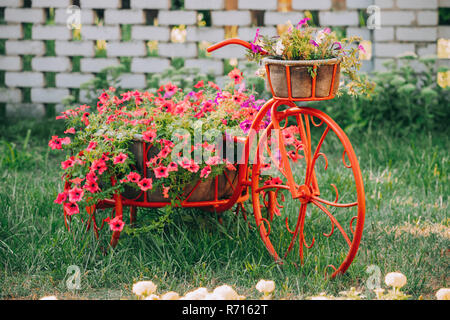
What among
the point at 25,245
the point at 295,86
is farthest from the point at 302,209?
the point at 25,245

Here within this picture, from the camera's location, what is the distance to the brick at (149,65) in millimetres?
5668

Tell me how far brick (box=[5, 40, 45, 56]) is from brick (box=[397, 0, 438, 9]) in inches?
130

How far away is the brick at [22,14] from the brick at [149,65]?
0.99 meters

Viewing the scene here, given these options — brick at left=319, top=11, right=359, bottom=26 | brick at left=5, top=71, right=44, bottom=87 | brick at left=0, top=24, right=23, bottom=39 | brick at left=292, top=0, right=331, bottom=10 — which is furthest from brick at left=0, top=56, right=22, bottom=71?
brick at left=319, top=11, right=359, bottom=26

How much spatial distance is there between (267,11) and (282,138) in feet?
10.0

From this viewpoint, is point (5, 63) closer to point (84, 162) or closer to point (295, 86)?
point (84, 162)

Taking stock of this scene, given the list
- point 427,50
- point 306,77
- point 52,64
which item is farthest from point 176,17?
point 306,77

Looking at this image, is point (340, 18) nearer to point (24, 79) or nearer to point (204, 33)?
point (204, 33)

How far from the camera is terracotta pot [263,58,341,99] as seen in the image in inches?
97.6

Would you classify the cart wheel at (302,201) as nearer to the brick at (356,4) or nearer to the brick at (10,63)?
the brick at (356,4)

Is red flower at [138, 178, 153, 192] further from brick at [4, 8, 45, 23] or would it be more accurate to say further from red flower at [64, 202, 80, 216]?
brick at [4, 8, 45, 23]

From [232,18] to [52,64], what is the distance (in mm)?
1754

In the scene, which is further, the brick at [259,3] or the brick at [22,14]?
the brick at [22,14]

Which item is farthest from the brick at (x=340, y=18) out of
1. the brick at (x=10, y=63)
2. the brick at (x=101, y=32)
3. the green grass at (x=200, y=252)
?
the brick at (x=10, y=63)
